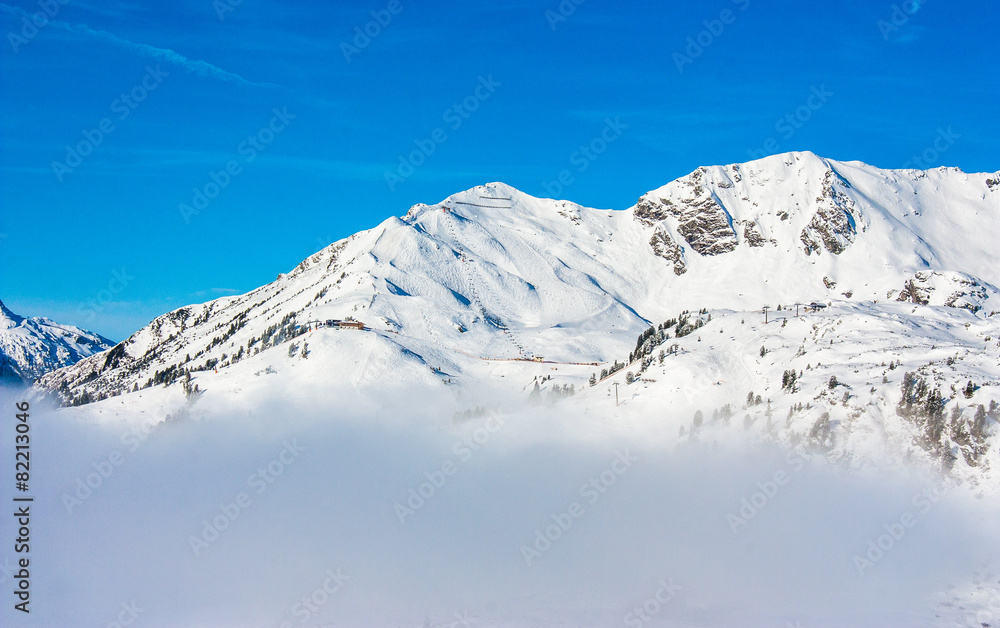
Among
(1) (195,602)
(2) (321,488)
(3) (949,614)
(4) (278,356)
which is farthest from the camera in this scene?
(4) (278,356)

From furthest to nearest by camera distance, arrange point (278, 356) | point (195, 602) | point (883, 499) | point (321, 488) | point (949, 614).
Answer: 1. point (278, 356)
2. point (321, 488)
3. point (883, 499)
4. point (195, 602)
5. point (949, 614)

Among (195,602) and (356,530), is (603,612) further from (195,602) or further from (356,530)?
(195,602)

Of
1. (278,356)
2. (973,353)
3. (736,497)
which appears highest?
(278,356)

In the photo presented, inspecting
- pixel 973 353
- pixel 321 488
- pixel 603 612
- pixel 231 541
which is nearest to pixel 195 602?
pixel 231 541

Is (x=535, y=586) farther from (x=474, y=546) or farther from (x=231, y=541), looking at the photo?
(x=231, y=541)

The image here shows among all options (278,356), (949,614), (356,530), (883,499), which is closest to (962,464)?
(883,499)

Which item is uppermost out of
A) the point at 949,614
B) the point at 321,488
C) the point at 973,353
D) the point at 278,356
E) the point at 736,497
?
the point at 278,356

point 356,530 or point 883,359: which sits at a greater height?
point 883,359

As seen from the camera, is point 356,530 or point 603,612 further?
point 356,530

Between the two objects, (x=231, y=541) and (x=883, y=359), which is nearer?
(x=231, y=541)

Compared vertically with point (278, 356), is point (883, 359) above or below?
below
